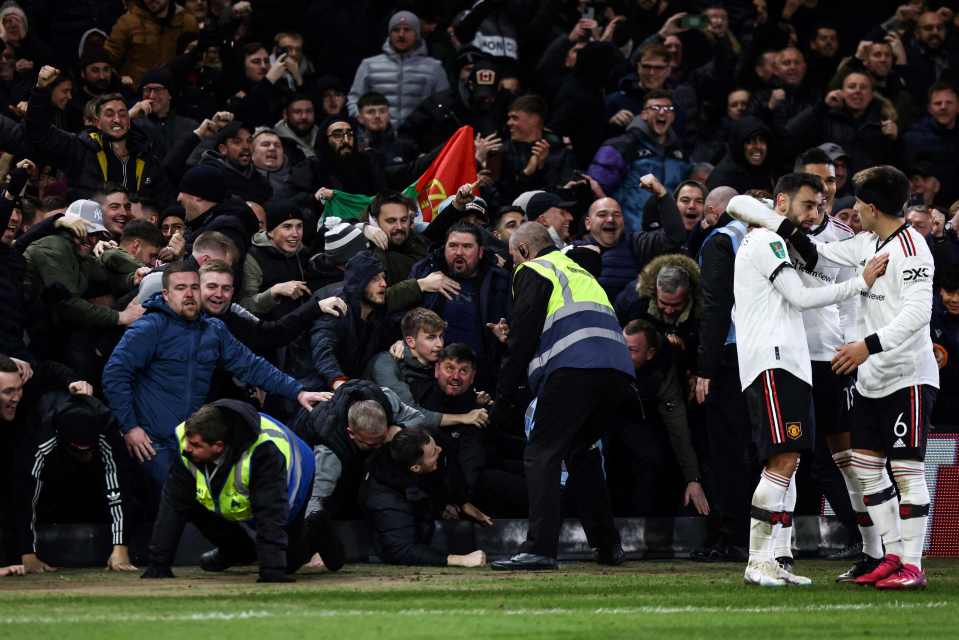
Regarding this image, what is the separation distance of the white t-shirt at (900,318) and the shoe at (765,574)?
3.86 feet

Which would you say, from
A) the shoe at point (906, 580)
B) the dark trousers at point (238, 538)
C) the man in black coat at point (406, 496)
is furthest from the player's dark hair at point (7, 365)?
the shoe at point (906, 580)

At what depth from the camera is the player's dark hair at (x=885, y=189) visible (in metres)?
9.96

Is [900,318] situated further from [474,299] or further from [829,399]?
[474,299]

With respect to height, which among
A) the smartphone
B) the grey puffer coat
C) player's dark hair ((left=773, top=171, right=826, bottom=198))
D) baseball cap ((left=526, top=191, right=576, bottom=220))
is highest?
the smartphone

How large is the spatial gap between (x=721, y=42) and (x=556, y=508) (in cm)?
968

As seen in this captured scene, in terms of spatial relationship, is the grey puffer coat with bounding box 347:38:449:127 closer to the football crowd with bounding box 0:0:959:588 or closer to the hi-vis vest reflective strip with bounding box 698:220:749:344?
the football crowd with bounding box 0:0:959:588

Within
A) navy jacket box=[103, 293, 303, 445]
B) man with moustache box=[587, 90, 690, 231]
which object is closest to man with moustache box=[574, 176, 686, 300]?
man with moustache box=[587, 90, 690, 231]

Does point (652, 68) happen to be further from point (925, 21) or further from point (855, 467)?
point (855, 467)

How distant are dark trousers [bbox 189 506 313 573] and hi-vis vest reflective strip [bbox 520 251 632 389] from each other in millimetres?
1858

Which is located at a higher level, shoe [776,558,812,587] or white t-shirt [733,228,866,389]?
white t-shirt [733,228,866,389]

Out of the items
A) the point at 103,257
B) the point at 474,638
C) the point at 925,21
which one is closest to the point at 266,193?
the point at 103,257

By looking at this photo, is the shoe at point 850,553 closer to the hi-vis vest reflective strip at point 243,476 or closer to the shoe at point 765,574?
the shoe at point 765,574

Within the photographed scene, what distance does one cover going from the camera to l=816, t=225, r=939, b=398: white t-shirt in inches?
381

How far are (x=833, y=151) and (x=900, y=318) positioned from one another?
21.7 feet
